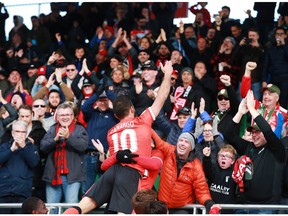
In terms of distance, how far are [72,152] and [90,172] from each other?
0.51 metres

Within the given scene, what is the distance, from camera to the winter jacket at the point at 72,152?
1367cm

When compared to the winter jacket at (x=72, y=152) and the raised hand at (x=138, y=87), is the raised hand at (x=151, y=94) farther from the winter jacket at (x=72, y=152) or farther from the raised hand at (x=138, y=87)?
the winter jacket at (x=72, y=152)

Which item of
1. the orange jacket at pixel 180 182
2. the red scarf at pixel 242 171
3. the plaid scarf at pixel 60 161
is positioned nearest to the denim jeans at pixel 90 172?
the plaid scarf at pixel 60 161

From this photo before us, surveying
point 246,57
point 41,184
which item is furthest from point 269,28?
point 41,184

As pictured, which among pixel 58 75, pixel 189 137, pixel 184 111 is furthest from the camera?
pixel 58 75

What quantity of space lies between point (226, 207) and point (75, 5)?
11938 mm

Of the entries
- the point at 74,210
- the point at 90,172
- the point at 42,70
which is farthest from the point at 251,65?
the point at 42,70

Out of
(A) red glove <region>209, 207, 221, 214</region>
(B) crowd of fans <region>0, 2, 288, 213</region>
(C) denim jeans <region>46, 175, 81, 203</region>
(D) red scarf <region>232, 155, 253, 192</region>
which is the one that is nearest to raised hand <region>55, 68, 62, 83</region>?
(B) crowd of fans <region>0, 2, 288, 213</region>

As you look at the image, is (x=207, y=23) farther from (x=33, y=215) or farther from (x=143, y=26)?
(x=33, y=215)

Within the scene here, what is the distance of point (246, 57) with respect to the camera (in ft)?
55.4

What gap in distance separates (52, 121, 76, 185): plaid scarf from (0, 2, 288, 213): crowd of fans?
0.02 meters

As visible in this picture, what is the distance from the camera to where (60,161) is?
13.8 meters

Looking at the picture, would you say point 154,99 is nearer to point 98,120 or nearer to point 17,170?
point 98,120

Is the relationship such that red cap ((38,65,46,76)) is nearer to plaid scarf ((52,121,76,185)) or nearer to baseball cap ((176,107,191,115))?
plaid scarf ((52,121,76,185))
